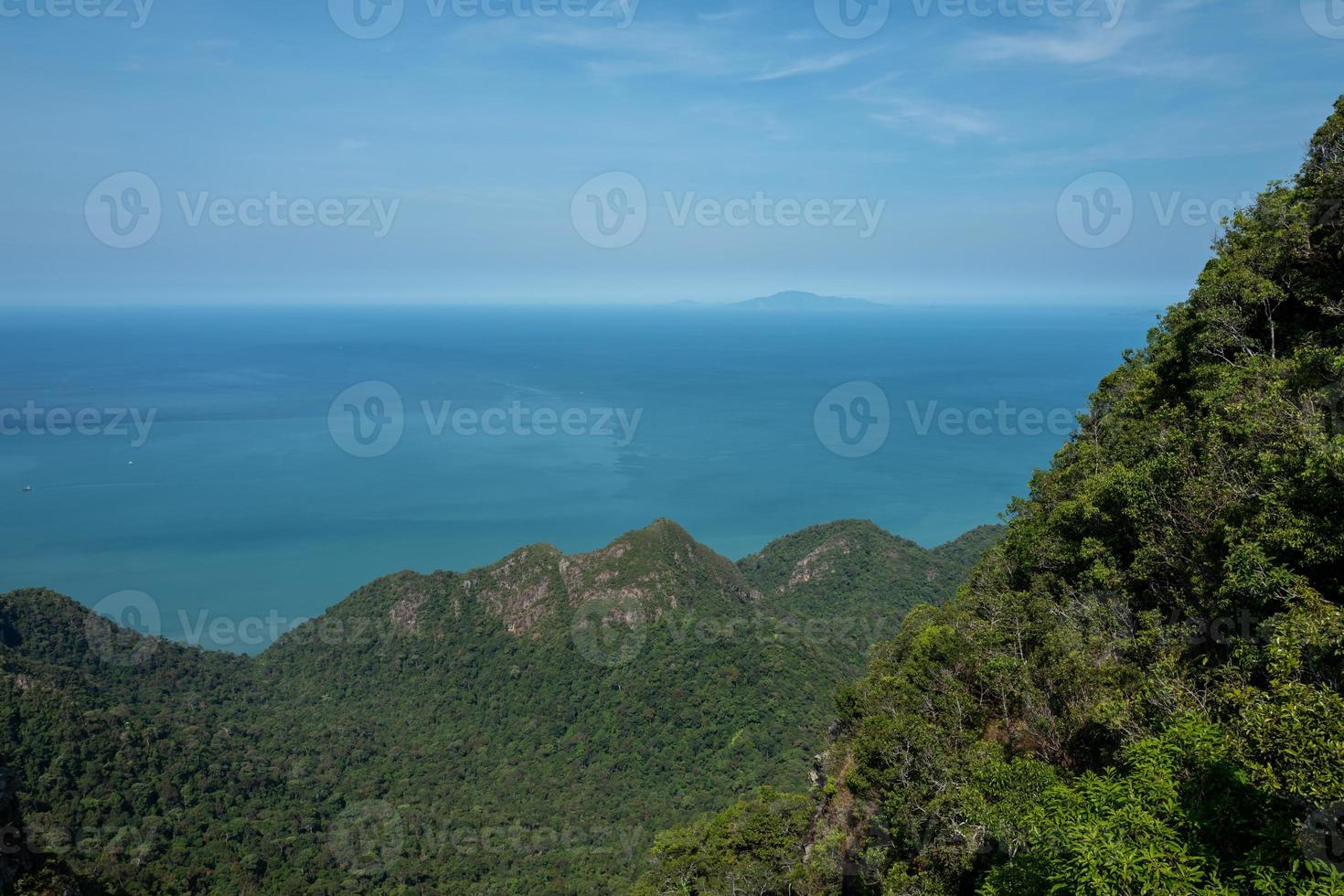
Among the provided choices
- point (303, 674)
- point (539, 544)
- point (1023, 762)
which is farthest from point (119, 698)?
point (1023, 762)

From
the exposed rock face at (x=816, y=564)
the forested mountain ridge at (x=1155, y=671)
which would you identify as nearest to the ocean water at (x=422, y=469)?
the exposed rock face at (x=816, y=564)

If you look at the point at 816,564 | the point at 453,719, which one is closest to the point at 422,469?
the point at 453,719

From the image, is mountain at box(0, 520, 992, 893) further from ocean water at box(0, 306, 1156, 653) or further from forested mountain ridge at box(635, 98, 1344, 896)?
ocean water at box(0, 306, 1156, 653)

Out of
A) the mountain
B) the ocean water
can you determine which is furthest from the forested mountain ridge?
the ocean water

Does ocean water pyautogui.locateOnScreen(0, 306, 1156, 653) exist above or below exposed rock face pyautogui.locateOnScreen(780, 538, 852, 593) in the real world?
above

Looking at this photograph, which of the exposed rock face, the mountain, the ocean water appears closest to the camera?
the mountain

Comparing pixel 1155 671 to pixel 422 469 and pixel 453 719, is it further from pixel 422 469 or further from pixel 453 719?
pixel 422 469

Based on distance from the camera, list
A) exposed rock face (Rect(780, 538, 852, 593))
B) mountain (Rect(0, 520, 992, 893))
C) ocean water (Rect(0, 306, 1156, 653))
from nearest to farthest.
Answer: mountain (Rect(0, 520, 992, 893)) < exposed rock face (Rect(780, 538, 852, 593)) < ocean water (Rect(0, 306, 1156, 653))
